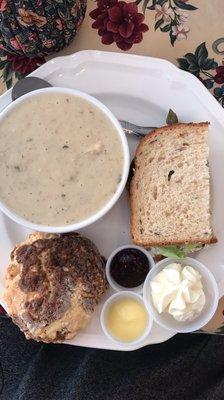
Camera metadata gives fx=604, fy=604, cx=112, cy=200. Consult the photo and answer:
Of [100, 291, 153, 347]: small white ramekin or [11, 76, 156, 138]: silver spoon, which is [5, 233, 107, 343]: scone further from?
[11, 76, 156, 138]: silver spoon

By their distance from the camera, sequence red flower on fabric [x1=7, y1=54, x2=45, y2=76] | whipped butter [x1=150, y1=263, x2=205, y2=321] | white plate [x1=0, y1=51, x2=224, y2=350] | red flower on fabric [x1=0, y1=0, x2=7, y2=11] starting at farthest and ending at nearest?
red flower on fabric [x1=7, y1=54, x2=45, y2=76], white plate [x1=0, y1=51, x2=224, y2=350], whipped butter [x1=150, y1=263, x2=205, y2=321], red flower on fabric [x1=0, y1=0, x2=7, y2=11]

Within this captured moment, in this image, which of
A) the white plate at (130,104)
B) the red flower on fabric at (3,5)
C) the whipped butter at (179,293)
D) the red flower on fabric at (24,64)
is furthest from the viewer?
the red flower on fabric at (24,64)

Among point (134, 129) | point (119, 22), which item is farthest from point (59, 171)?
point (119, 22)

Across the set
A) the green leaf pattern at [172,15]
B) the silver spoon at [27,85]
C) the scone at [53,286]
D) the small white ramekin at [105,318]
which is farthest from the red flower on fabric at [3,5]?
the small white ramekin at [105,318]

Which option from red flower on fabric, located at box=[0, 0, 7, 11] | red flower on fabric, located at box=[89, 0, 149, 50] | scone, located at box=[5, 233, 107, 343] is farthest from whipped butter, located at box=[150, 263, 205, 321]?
red flower on fabric, located at box=[0, 0, 7, 11]

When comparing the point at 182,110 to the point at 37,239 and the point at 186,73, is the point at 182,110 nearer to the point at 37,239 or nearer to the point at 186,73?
the point at 186,73

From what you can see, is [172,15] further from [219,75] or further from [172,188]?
[172,188]

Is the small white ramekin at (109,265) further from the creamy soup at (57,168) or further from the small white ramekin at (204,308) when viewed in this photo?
the creamy soup at (57,168)
